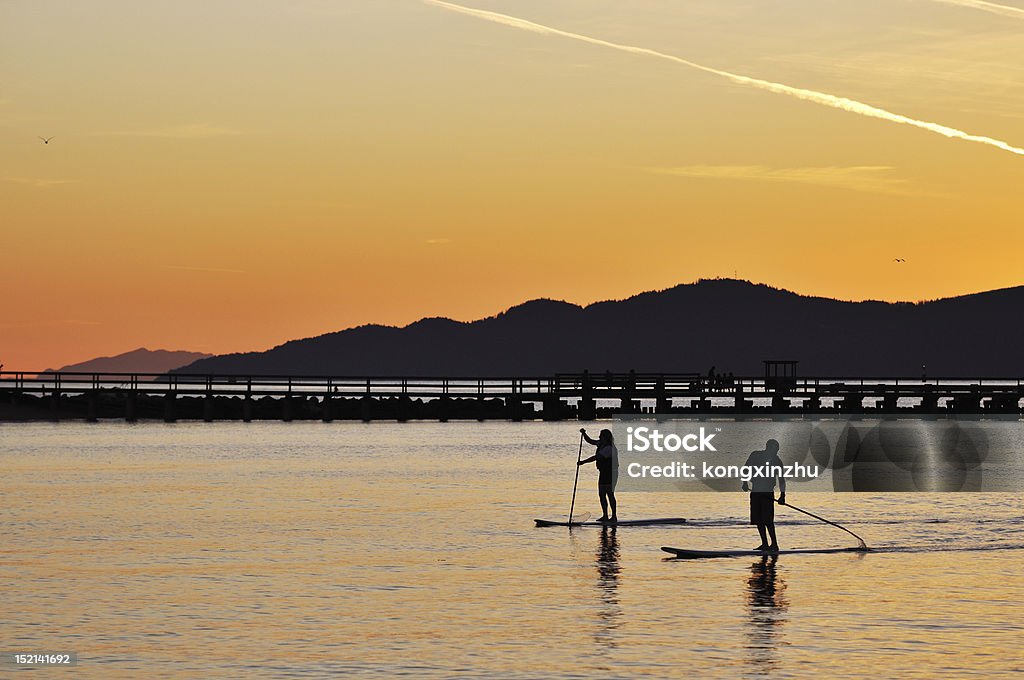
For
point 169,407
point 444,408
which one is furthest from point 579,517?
point 444,408

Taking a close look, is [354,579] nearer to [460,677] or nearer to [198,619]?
[198,619]

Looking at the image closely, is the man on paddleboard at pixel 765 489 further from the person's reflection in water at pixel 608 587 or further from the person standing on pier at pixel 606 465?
the person standing on pier at pixel 606 465

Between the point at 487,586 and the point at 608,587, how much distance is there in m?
1.64

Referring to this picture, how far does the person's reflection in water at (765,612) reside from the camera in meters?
16.5

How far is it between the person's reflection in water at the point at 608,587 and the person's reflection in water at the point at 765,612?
1.58m

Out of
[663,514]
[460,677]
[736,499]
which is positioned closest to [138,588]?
[460,677]

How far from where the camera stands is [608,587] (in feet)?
71.7

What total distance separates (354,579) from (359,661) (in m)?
6.47

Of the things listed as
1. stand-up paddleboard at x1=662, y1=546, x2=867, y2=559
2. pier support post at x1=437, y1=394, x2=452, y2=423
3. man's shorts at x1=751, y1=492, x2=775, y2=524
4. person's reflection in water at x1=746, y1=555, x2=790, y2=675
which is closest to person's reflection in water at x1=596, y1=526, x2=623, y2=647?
stand-up paddleboard at x1=662, y1=546, x2=867, y2=559

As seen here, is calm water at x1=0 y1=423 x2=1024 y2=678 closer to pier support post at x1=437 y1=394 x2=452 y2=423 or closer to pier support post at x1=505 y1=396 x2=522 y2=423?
pier support post at x1=505 y1=396 x2=522 y2=423

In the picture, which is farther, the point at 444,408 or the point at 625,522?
the point at 444,408

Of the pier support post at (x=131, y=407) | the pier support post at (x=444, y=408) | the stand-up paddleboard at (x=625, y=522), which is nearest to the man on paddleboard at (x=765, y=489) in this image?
the stand-up paddleboard at (x=625, y=522)

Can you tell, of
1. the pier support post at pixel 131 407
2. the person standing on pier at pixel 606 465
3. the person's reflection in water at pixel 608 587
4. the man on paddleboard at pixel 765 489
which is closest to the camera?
the person's reflection in water at pixel 608 587

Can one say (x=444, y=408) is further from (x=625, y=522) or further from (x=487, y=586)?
(x=487, y=586)
